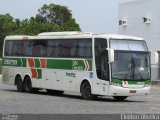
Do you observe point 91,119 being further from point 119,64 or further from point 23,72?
point 23,72

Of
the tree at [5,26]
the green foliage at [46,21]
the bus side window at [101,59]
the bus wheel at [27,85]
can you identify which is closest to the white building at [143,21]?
the bus wheel at [27,85]

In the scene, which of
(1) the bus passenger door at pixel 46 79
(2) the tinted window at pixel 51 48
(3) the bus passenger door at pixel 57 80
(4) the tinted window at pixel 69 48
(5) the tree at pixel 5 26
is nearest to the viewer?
(2) the tinted window at pixel 51 48

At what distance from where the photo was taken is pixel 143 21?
53.4 metres

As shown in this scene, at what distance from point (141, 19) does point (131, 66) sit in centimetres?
2829

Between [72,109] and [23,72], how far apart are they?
1216 cm

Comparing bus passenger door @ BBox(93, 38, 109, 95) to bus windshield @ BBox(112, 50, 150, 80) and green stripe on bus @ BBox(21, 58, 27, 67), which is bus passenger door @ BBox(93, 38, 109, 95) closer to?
bus windshield @ BBox(112, 50, 150, 80)

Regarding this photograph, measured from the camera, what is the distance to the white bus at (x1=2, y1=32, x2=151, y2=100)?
26.0m

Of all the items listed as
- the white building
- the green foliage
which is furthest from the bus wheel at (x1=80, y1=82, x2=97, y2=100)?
the green foliage

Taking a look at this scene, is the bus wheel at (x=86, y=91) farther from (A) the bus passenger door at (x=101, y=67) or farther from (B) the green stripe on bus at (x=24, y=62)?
(B) the green stripe on bus at (x=24, y=62)

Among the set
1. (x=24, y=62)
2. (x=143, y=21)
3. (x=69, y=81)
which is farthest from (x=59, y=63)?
(x=143, y=21)

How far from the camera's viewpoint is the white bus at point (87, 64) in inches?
1023

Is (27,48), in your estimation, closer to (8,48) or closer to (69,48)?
(8,48)

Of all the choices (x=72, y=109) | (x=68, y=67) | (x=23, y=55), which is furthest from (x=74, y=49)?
(x=72, y=109)

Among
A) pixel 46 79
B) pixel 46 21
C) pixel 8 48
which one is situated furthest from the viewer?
→ pixel 46 21
